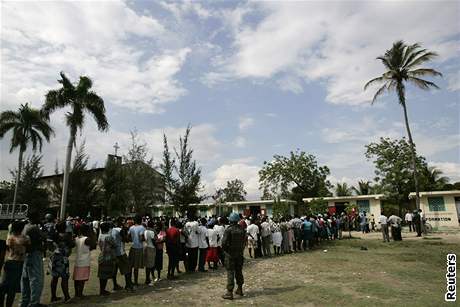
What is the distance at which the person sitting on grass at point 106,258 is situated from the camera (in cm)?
815

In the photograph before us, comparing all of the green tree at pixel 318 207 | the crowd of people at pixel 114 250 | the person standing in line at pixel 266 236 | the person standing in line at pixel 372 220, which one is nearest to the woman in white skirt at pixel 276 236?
the crowd of people at pixel 114 250

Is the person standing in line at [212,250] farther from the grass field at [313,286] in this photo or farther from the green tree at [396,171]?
the green tree at [396,171]

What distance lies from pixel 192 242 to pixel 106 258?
345 centimetres

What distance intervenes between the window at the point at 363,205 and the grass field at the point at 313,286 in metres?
19.8

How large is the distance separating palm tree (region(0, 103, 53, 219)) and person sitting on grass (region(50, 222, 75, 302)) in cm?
2552

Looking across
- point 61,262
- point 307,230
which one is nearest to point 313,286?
point 61,262

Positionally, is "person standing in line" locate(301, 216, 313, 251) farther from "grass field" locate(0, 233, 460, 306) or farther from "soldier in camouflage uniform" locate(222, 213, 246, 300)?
"soldier in camouflage uniform" locate(222, 213, 246, 300)

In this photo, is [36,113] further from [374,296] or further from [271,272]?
[374,296]

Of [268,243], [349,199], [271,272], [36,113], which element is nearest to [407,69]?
[349,199]

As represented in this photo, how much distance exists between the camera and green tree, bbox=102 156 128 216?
27.1 meters

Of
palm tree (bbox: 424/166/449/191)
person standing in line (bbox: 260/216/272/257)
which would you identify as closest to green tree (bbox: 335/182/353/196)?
palm tree (bbox: 424/166/449/191)

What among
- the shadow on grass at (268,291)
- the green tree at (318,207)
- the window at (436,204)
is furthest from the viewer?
the green tree at (318,207)

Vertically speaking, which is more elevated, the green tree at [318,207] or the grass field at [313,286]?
the green tree at [318,207]

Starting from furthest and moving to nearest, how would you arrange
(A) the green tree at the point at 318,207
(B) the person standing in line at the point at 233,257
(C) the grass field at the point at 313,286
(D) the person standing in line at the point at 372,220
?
1. (D) the person standing in line at the point at 372,220
2. (A) the green tree at the point at 318,207
3. (B) the person standing in line at the point at 233,257
4. (C) the grass field at the point at 313,286
